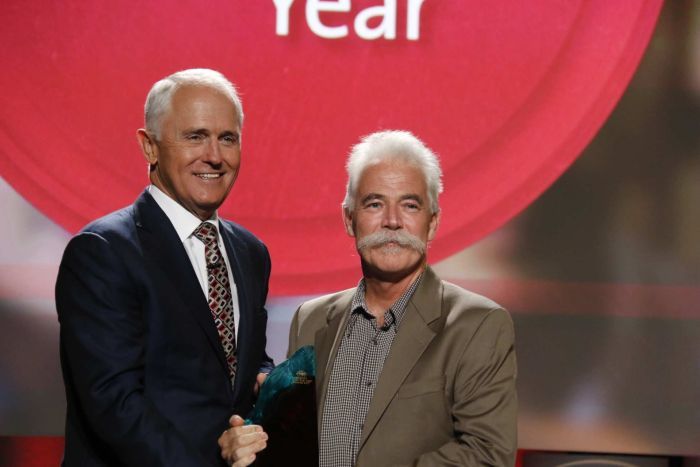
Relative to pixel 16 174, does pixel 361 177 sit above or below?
below

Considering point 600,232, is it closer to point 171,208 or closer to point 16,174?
point 171,208

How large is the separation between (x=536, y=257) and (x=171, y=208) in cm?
163

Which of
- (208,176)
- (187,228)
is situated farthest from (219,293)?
(208,176)

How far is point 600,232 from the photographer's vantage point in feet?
10.8

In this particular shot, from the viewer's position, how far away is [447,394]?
2.04 m

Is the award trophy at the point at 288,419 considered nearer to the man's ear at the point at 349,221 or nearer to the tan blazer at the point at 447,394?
the tan blazer at the point at 447,394

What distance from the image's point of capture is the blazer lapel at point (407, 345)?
2.02 meters

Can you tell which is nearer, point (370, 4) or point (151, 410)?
point (151, 410)

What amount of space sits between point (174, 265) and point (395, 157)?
24.2 inches

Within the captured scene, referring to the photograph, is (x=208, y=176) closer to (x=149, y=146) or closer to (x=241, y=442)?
(x=149, y=146)

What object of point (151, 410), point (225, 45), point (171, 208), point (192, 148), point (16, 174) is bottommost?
point (151, 410)

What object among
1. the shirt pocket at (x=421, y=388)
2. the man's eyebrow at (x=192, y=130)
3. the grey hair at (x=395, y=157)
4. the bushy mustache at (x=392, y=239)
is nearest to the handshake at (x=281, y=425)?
the shirt pocket at (x=421, y=388)

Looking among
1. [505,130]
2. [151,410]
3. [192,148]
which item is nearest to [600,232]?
[505,130]

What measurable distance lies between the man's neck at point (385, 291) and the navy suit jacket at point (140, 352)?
355 mm
